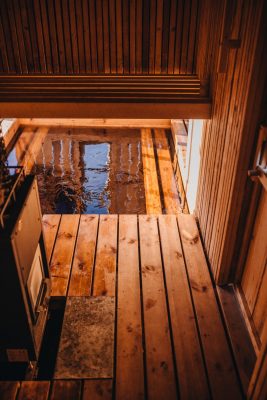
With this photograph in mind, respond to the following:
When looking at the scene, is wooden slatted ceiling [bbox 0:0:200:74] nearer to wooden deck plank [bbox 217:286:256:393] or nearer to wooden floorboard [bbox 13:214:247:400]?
wooden floorboard [bbox 13:214:247:400]

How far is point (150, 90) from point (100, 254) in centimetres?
180

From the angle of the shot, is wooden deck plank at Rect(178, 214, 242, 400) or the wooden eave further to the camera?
the wooden eave

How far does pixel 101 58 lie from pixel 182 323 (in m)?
2.97

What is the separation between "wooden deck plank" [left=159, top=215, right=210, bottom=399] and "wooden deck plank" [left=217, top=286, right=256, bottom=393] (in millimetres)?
273

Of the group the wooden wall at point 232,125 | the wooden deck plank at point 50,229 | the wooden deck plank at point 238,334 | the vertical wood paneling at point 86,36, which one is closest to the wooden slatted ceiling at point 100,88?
the vertical wood paneling at point 86,36

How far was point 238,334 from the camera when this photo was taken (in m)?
2.97

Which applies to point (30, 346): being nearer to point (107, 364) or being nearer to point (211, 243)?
point (107, 364)

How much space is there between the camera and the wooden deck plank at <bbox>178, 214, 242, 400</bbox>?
2.64m

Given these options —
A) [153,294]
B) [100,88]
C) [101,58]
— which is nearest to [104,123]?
[101,58]

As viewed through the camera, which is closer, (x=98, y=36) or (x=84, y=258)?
(x=84, y=258)

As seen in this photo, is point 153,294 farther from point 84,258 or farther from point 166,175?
point 166,175

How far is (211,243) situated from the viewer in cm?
364

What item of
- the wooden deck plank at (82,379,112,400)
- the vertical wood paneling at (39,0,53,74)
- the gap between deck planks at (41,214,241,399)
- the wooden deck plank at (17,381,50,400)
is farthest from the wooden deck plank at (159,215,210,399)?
the vertical wood paneling at (39,0,53,74)

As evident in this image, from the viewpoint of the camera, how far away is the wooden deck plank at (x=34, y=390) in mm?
2446
